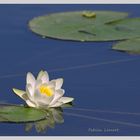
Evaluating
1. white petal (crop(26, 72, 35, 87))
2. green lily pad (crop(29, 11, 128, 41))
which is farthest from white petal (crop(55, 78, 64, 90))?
green lily pad (crop(29, 11, 128, 41))

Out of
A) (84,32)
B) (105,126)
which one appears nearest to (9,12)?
(84,32)

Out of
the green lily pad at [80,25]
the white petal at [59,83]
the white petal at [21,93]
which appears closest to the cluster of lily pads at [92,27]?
the green lily pad at [80,25]

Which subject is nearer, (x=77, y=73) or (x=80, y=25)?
(x=77, y=73)

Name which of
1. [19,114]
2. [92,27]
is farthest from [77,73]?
[92,27]

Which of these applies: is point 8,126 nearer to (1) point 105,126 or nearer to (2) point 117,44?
(1) point 105,126

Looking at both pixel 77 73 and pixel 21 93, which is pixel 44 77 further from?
pixel 77 73

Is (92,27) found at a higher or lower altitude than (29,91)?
higher
